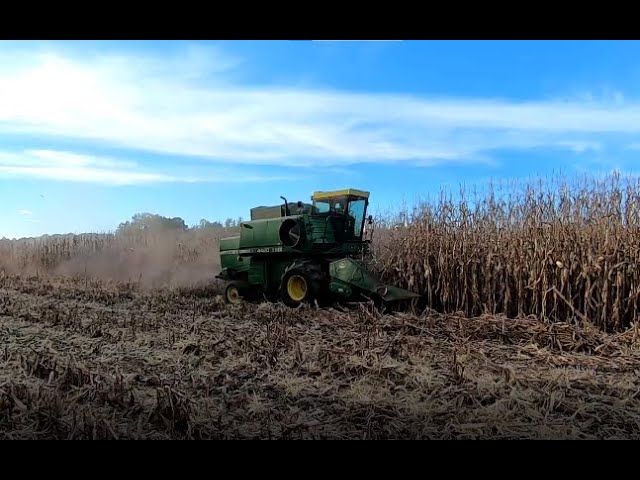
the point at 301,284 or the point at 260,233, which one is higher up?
the point at 260,233

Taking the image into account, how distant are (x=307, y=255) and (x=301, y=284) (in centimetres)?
77

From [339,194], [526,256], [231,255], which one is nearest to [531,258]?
[526,256]

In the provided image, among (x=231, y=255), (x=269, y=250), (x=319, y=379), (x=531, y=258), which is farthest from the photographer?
(x=231, y=255)

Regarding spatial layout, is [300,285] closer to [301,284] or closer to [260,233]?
[301,284]

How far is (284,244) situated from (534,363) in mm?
5894

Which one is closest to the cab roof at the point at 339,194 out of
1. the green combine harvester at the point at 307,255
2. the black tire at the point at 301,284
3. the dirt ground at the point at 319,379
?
the green combine harvester at the point at 307,255

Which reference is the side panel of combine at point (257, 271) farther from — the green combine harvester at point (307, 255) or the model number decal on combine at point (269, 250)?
the model number decal on combine at point (269, 250)

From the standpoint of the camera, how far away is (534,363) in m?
5.29

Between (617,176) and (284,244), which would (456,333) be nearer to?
(617,176)


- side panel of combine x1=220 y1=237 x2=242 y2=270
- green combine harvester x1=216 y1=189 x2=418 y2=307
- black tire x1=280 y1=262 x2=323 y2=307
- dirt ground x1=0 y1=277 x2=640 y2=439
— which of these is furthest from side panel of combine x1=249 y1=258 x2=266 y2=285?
dirt ground x1=0 y1=277 x2=640 y2=439

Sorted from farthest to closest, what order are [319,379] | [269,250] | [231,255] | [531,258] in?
[231,255] → [269,250] → [531,258] → [319,379]

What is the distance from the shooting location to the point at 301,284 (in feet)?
31.3

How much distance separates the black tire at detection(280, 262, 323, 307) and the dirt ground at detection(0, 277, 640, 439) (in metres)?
1.47
